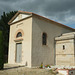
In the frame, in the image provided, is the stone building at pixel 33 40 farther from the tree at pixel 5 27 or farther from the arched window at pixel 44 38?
the tree at pixel 5 27

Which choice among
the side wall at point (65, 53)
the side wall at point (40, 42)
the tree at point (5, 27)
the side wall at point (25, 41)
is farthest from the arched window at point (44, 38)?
the tree at point (5, 27)

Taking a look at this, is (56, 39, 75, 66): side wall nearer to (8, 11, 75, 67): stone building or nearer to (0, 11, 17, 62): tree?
(8, 11, 75, 67): stone building

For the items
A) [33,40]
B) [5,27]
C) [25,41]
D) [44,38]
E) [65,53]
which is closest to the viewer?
[33,40]

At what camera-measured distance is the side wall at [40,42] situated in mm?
12195

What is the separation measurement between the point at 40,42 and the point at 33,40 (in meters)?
1.13

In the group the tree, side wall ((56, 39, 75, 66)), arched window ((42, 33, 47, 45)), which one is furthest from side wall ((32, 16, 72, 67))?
the tree

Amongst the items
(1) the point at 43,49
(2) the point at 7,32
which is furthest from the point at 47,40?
(2) the point at 7,32

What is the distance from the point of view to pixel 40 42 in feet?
42.1

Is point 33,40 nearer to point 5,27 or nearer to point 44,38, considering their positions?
point 44,38

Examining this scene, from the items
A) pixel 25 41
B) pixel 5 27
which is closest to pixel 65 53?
A: pixel 25 41

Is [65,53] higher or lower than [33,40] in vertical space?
lower

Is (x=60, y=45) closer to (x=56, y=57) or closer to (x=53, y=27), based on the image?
(x=56, y=57)

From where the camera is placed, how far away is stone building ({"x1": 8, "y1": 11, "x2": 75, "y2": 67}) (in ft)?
39.7

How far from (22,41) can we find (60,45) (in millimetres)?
4983
